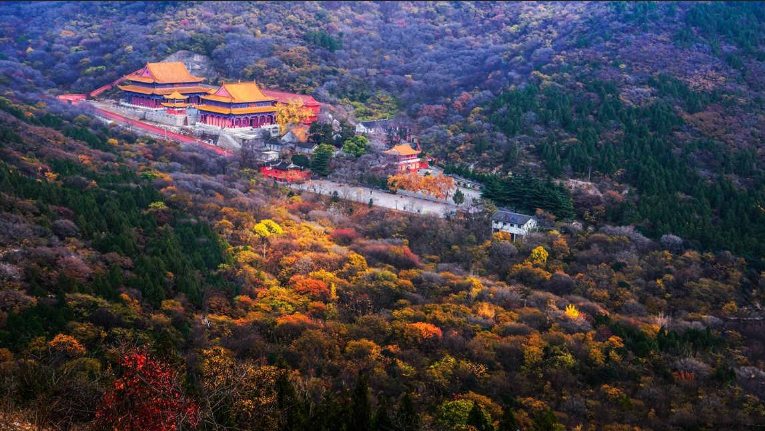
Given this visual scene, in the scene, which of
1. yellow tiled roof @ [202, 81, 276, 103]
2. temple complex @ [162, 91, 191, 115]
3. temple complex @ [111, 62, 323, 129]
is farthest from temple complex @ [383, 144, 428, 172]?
temple complex @ [162, 91, 191, 115]

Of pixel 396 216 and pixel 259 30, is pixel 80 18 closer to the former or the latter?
pixel 259 30

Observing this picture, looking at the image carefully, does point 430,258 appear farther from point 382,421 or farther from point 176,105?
point 176,105

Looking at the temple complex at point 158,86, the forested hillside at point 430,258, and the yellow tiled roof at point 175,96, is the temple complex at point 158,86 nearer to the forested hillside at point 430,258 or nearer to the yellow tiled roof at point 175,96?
the yellow tiled roof at point 175,96

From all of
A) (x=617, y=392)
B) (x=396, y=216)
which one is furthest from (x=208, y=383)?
(x=396, y=216)

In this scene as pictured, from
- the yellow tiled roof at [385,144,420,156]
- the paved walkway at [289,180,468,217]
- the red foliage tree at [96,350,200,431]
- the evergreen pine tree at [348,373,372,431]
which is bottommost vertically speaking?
the paved walkway at [289,180,468,217]

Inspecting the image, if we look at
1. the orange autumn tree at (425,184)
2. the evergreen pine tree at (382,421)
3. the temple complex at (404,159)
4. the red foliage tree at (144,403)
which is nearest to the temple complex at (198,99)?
the temple complex at (404,159)

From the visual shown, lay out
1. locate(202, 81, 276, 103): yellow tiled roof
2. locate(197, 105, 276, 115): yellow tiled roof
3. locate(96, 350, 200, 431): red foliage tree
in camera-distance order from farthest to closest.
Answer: locate(202, 81, 276, 103): yellow tiled roof < locate(197, 105, 276, 115): yellow tiled roof < locate(96, 350, 200, 431): red foliage tree

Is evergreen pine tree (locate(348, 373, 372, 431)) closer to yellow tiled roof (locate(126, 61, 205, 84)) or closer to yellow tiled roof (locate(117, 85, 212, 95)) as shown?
yellow tiled roof (locate(117, 85, 212, 95))

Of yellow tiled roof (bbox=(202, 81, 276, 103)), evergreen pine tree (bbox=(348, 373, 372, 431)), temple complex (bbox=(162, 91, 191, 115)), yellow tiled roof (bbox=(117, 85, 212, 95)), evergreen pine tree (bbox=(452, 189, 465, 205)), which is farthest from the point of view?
yellow tiled roof (bbox=(117, 85, 212, 95))
